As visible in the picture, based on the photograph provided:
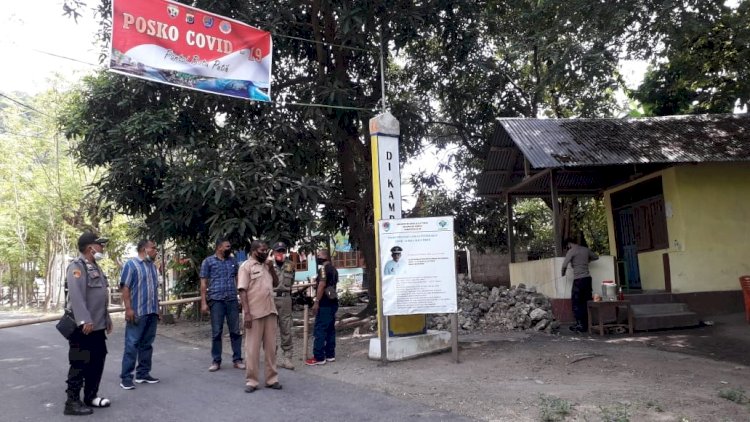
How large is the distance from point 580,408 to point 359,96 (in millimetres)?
8796

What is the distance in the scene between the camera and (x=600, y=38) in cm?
1032

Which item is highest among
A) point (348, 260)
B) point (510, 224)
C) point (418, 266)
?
point (348, 260)

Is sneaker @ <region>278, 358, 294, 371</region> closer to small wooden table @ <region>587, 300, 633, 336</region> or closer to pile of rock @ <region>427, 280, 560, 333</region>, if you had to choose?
pile of rock @ <region>427, 280, 560, 333</region>

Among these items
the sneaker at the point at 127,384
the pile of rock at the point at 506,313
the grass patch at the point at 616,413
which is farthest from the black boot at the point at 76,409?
the pile of rock at the point at 506,313

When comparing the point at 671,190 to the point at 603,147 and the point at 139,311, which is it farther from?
the point at 139,311

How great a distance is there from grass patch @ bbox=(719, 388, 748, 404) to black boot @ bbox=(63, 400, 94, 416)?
6.23m

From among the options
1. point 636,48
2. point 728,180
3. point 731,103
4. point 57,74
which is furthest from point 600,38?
point 57,74

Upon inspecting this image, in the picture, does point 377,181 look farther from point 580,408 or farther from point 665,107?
point 665,107

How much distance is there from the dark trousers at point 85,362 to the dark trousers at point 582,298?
7.98m

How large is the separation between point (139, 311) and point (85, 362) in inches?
48.0

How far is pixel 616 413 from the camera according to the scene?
5332 millimetres

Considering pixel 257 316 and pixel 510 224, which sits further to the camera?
pixel 510 224

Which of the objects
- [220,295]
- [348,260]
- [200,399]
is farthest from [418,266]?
[348,260]

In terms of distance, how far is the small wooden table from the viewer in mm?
10422
